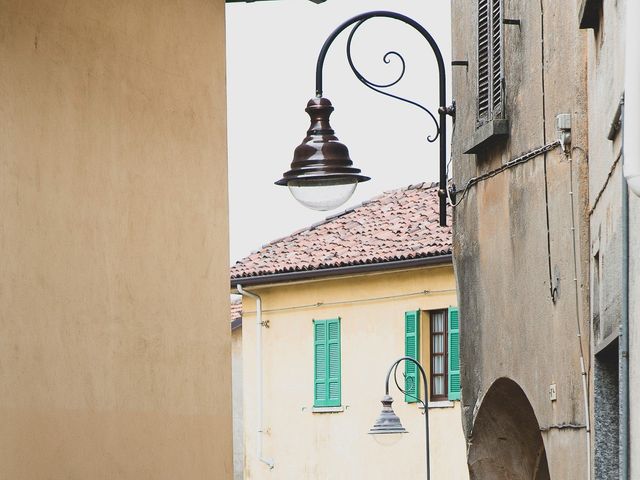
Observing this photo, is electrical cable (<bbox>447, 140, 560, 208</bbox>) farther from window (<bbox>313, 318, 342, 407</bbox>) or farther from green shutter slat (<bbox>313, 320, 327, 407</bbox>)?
green shutter slat (<bbox>313, 320, 327, 407</bbox>)

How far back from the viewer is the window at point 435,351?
80.3 feet

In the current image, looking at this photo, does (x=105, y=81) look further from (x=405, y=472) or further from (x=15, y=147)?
(x=405, y=472)

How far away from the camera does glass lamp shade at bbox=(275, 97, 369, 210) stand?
27.2 feet

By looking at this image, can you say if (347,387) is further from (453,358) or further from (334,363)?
(453,358)

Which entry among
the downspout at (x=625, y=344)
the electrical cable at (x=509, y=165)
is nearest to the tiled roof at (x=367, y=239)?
the electrical cable at (x=509, y=165)

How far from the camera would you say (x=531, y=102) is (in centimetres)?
973

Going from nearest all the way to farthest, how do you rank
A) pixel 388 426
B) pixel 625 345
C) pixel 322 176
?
pixel 625 345 → pixel 322 176 → pixel 388 426

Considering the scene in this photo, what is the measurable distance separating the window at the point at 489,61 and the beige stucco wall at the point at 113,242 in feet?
9.06

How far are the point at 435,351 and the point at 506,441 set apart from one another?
13057 mm

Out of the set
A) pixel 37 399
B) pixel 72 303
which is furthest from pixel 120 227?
pixel 37 399

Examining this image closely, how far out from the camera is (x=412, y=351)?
2527cm

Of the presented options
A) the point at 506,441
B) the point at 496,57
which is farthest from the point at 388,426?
the point at 496,57

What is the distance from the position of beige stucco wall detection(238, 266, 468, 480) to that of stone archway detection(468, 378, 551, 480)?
39.8 ft

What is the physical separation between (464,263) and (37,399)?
6.14 meters
